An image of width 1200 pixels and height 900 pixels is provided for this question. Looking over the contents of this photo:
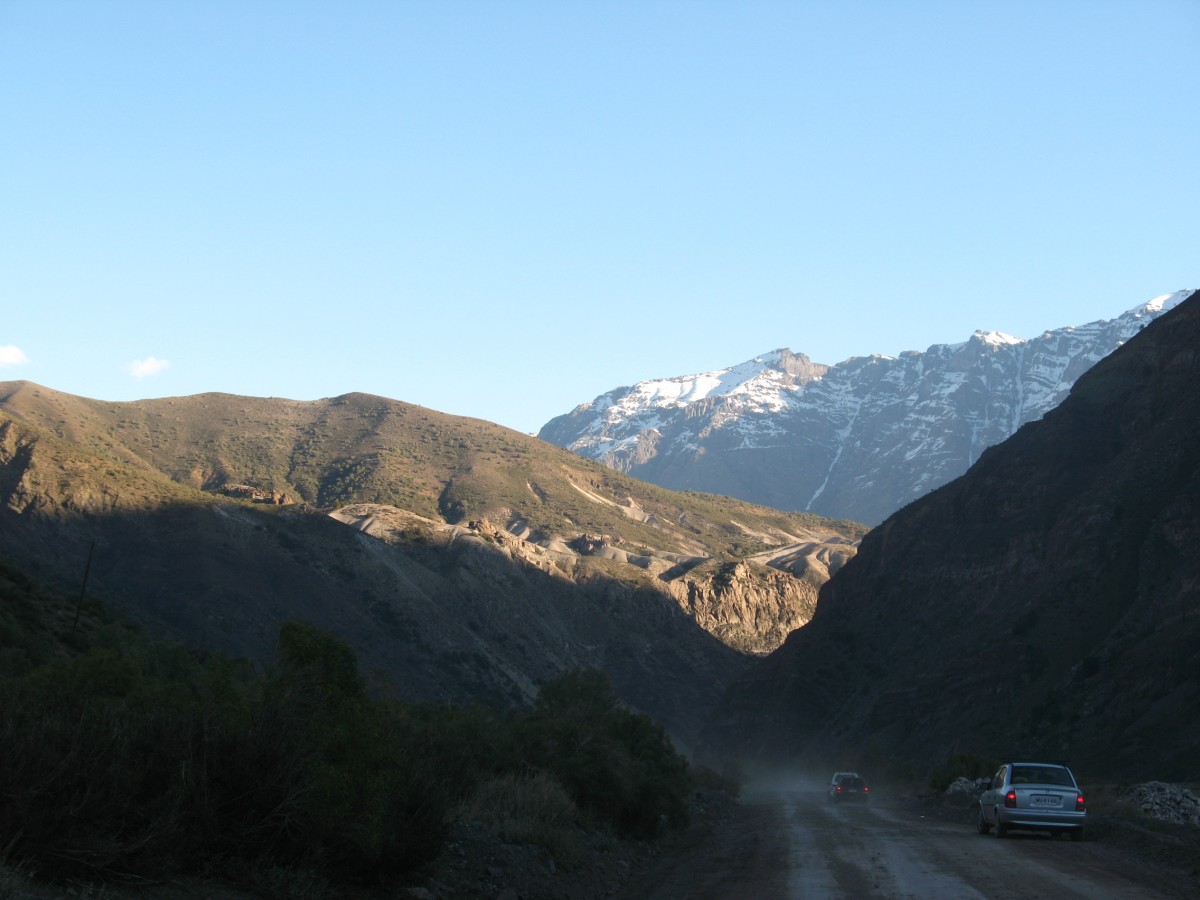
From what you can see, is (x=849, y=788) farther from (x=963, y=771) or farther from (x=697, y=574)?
(x=697, y=574)

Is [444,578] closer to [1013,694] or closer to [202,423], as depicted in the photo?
[1013,694]

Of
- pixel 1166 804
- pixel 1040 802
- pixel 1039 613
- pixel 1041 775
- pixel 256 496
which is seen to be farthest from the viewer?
pixel 256 496

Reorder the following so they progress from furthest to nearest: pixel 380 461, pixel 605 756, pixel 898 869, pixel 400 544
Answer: pixel 380 461, pixel 400 544, pixel 605 756, pixel 898 869

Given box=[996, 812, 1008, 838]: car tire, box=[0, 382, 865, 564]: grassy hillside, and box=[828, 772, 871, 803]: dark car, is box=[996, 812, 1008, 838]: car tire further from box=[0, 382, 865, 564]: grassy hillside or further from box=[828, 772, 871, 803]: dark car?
box=[0, 382, 865, 564]: grassy hillside

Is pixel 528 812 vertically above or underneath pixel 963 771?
above

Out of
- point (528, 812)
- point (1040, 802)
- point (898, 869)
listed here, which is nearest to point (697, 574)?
point (1040, 802)

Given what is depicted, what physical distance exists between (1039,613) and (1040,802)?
51.4 m

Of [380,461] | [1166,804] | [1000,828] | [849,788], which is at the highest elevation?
[380,461]

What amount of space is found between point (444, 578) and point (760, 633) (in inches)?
1751

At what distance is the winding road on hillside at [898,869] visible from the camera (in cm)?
1470

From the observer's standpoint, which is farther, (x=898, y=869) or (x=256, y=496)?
(x=256, y=496)

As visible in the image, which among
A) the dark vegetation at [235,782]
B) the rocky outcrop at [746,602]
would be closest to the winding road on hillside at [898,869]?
the dark vegetation at [235,782]

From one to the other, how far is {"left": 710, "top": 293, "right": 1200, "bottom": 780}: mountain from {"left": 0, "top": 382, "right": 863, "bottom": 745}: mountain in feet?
55.4

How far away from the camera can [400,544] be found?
104m
